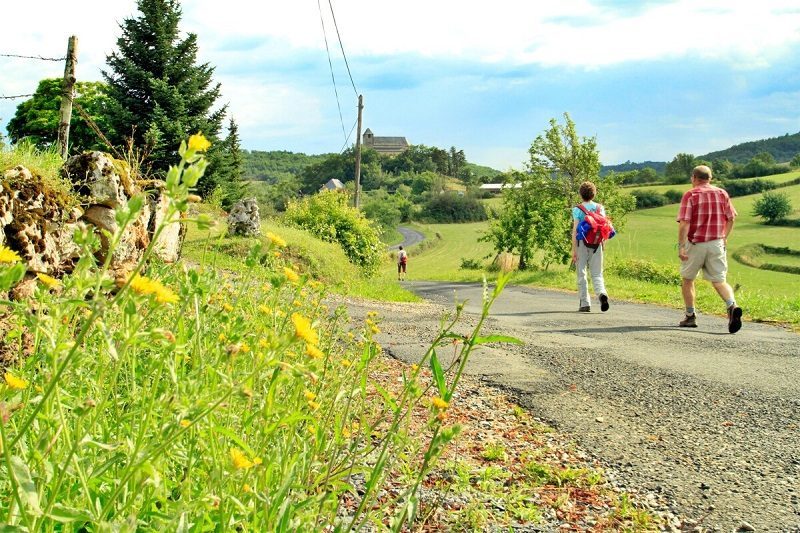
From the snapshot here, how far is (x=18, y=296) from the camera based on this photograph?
14.8 ft

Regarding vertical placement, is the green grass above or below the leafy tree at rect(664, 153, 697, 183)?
below

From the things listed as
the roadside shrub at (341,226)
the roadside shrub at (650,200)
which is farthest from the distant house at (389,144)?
the roadside shrub at (341,226)

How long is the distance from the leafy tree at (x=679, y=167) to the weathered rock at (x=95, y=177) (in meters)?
75.5

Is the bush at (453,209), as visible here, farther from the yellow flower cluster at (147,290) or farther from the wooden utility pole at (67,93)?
the yellow flower cluster at (147,290)

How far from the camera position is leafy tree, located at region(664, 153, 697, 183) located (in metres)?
75.2

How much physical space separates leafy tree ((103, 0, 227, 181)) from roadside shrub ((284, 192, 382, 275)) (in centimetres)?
429

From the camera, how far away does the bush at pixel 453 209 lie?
9122cm

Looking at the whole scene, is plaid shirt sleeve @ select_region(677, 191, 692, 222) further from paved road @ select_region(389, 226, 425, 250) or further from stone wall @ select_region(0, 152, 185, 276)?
paved road @ select_region(389, 226, 425, 250)

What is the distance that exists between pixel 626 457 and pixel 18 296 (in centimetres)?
395

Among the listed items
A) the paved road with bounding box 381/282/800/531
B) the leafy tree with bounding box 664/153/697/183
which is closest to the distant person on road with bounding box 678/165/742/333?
the paved road with bounding box 381/282/800/531

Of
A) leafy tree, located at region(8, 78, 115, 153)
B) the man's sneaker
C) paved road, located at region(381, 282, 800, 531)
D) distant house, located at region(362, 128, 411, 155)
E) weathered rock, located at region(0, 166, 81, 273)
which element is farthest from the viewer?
distant house, located at region(362, 128, 411, 155)

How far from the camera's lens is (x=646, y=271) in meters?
28.8

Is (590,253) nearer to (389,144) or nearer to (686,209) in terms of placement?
(686,209)

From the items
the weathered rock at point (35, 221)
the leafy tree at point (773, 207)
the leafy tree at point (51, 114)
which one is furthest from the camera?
the leafy tree at point (773, 207)
